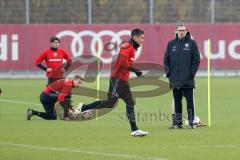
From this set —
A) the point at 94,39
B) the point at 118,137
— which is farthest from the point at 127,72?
the point at 94,39

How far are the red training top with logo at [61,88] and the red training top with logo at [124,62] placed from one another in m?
4.33

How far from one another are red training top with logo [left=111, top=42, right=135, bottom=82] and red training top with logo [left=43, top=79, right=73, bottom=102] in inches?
170

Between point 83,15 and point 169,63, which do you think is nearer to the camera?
point 169,63

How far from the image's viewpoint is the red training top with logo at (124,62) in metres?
17.1

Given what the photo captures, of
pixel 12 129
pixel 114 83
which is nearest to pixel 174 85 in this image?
pixel 114 83

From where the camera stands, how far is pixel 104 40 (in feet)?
132

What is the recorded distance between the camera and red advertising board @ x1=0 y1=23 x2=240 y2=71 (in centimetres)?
3966

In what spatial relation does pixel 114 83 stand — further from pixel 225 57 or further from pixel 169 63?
pixel 225 57

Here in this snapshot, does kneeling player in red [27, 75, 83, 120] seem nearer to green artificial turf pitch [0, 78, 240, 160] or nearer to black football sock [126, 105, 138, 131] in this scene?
green artificial turf pitch [0, 78, 240, 160]

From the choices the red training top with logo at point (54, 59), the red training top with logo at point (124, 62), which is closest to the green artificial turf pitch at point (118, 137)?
the red training top with logo at point (124, 62)

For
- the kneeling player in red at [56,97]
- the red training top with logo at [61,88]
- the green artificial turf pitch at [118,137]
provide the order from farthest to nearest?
the red training top with logo at [61,88], the kneeling player in red at [56,97], the green artificial turf pitch at [118,137]

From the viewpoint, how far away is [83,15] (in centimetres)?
4125

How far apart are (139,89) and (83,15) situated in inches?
392

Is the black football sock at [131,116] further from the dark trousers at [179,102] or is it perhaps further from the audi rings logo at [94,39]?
the audi rings logo at [94,39]
